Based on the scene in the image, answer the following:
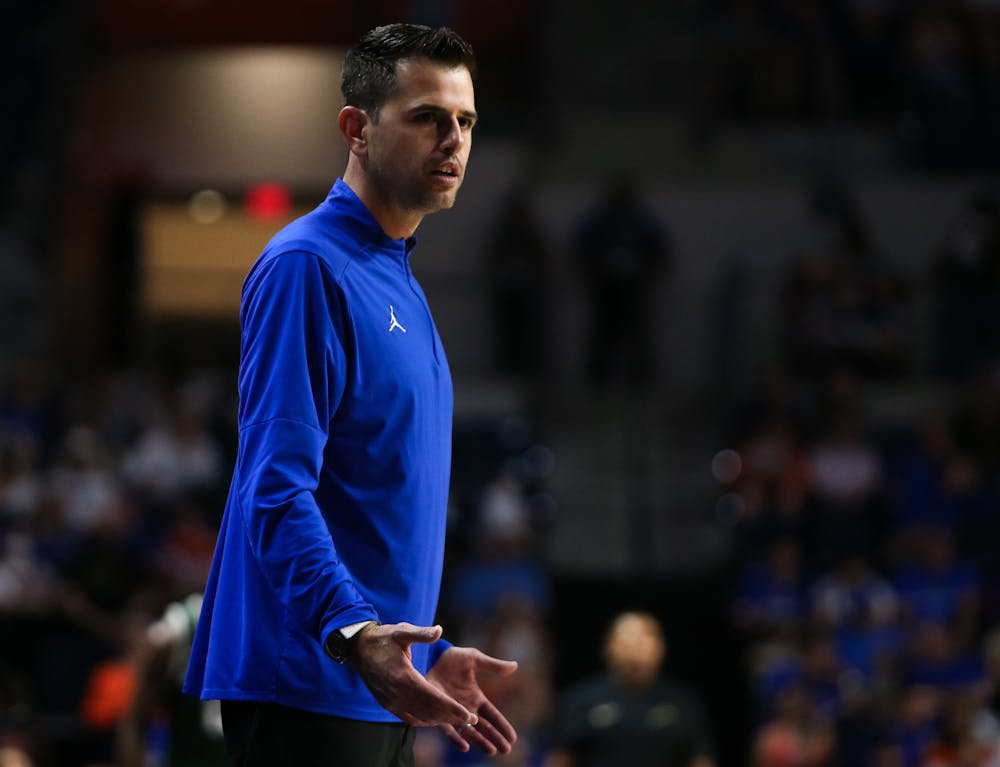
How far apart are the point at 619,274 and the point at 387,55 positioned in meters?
12.0

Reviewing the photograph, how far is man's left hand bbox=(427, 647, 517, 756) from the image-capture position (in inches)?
103

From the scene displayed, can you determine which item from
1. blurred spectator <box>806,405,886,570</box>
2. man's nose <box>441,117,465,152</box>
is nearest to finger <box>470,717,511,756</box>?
man's nose <box>441,117,465,152</box>

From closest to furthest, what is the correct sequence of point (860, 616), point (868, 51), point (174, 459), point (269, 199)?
point (860, 616) < point (174, 459) < point (868, 51) < point (269, 199)

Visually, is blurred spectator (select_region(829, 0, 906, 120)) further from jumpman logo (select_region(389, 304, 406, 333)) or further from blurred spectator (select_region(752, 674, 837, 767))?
jumpman logo (select_region(389, 304, 406, 333))

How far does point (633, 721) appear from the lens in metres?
8.74

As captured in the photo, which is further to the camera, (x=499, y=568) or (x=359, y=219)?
(x=499, y=568)

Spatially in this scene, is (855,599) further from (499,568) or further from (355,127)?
(355,127)

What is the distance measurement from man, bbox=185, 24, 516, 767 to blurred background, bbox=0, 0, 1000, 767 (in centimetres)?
381

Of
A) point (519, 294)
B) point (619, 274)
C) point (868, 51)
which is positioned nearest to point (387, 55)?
point (619, 274)

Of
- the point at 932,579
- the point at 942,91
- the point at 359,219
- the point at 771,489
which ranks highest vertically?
the point at 942,91

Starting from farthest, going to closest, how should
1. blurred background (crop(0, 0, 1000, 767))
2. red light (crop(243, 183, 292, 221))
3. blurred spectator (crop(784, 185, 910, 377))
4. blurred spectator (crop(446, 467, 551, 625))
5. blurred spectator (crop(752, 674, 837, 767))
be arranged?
red light (crop(243, 183, 292, 221)), blurred spectator (crop(784, 185, 910, 377)), blurred spectator (crop(446, 467, 551, 625)), blurred background (crop(0, 0, 1000, 767)), blurred spectator (crop(752, 674, 837, 767))

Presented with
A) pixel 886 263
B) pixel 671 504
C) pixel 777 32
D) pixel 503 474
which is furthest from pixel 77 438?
pixel 777 32

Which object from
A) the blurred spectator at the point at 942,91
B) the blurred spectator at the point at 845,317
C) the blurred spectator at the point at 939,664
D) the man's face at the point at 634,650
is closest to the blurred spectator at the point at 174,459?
the man's face at the point at 634,650

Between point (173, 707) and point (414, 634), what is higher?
point (414, 634)
